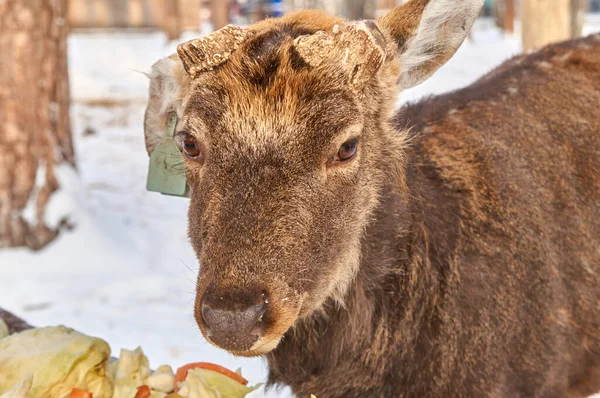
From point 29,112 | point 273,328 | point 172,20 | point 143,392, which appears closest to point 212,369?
point 143,392

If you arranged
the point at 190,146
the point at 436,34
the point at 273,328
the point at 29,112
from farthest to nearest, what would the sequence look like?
the point at 29,112 < the point at 436,34 < the point at 190,146 < the point at 273,328

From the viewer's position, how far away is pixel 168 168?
363cm

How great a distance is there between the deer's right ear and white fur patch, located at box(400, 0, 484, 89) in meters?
1.03

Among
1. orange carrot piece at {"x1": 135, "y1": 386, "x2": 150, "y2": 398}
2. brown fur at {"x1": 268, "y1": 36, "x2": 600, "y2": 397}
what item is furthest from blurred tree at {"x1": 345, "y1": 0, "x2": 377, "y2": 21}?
orange carrot piece at {"x1": 135, "y1": 386, "x2": 150, "y2": 398}

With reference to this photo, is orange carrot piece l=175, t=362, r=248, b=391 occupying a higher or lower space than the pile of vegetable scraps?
lower

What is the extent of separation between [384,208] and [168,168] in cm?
108

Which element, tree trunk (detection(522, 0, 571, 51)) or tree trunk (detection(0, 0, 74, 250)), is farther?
tree trunk (detection(522, 0, 571, 51))

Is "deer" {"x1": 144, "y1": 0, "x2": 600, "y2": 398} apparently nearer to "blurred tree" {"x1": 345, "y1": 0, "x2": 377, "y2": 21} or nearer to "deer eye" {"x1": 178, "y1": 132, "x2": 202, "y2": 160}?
"deer eye" {"x1": 178, "y1": 132, "x2": 202, "y2": 160}

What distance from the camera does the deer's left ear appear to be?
10.5ft

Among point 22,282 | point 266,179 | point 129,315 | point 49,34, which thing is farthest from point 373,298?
point 49,34

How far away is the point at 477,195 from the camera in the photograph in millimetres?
3586

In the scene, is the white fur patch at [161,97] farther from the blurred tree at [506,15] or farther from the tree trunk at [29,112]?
the blurred tree at [506,15]

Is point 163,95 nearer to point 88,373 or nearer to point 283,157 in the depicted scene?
point 283,157

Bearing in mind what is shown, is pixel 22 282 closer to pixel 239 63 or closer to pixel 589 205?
pixel 239 63
